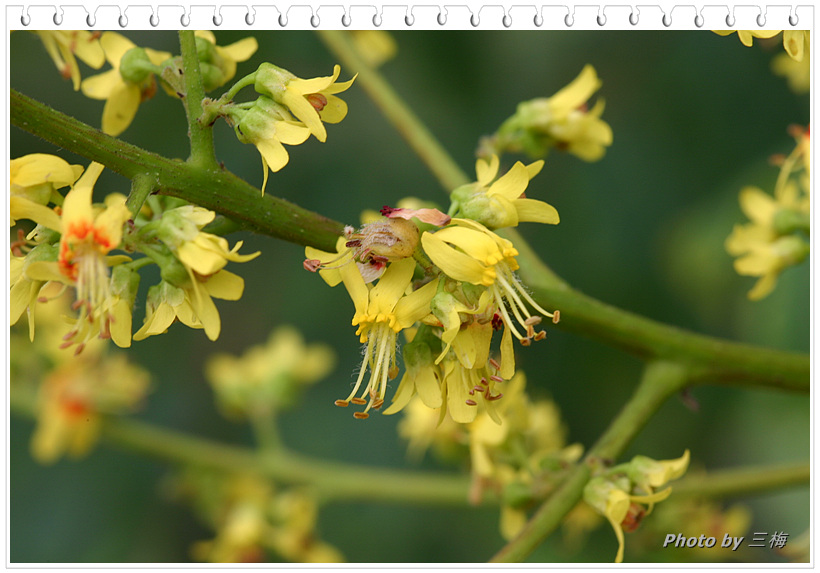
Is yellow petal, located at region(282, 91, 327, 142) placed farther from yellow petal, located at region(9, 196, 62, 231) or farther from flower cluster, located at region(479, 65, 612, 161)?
flower cluster, located at region(479, 65, 612, 161)

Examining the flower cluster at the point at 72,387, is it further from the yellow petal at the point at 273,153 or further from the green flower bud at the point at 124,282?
the yellow petal at the point at 273,153

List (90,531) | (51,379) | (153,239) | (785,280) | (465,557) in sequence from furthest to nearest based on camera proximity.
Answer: (90,531) < (465,557) < (51,379) < (785,280) < (153,239)

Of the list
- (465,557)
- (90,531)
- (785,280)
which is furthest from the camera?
(90,531)

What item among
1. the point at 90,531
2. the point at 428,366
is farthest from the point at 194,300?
the point at 90,531
